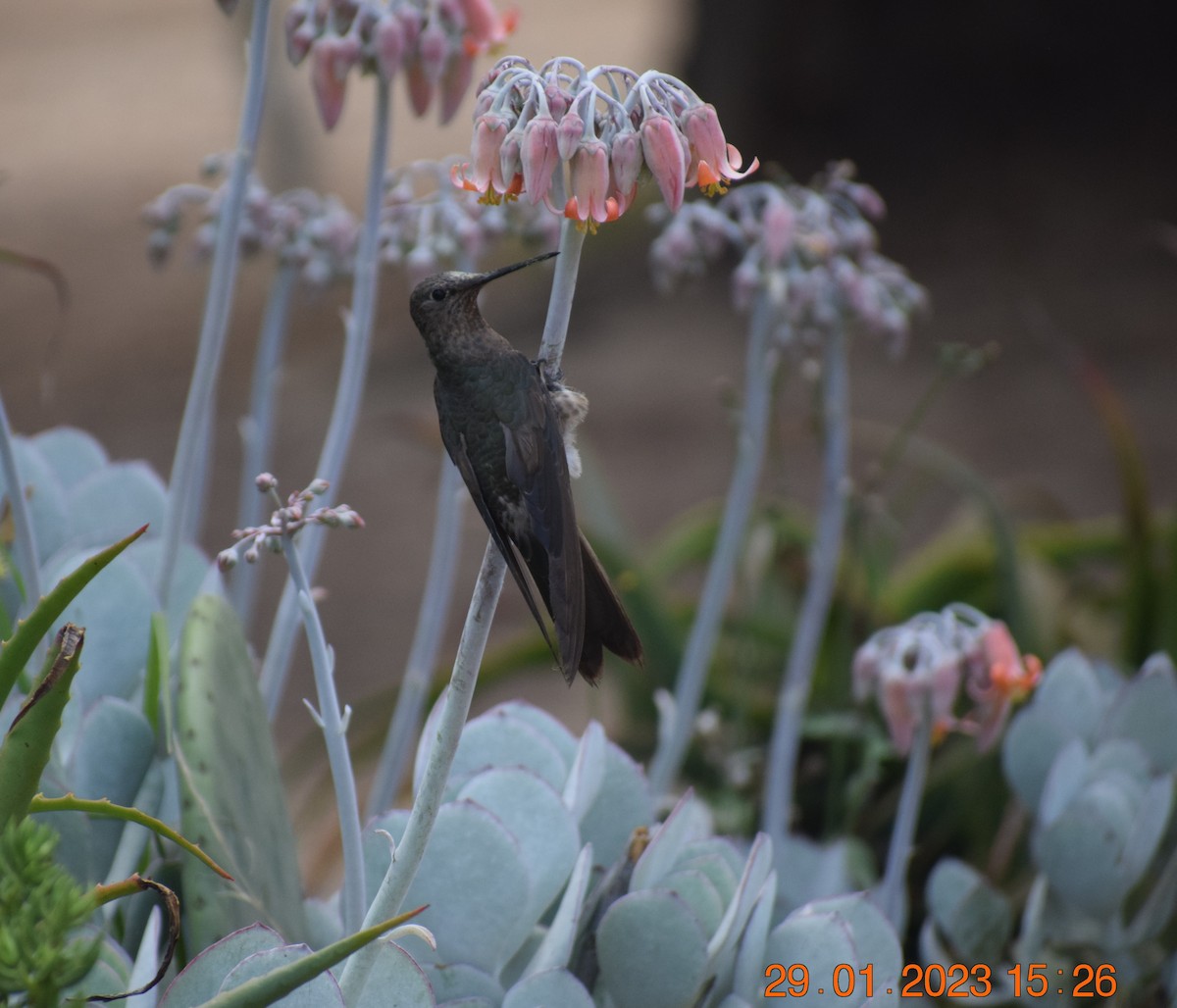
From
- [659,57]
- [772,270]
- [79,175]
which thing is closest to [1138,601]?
[772,270]

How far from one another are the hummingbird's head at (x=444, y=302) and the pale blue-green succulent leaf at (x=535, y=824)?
1.30 ft

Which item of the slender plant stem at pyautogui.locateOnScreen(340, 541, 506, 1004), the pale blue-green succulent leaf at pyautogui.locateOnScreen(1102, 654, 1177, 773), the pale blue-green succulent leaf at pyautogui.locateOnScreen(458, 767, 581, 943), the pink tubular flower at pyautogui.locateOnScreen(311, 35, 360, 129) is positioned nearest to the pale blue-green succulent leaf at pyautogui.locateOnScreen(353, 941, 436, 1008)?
the slender plant stem at pyautogui.locateOnScreen(340, 541, 506, 1004)

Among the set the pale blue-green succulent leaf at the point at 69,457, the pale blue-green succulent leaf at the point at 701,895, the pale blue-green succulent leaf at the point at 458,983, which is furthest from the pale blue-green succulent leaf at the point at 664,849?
the pale blue-green succulent leaf at the point at 69,457

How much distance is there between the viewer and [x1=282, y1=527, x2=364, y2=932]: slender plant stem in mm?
822

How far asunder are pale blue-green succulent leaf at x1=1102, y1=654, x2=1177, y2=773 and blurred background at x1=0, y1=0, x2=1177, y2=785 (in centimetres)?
148

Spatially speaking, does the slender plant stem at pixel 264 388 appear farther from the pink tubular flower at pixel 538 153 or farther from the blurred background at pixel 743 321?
the blurred background at pixel 743 321

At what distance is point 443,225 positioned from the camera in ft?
4.35

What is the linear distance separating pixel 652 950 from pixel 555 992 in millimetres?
99

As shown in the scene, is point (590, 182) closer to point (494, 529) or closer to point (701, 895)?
point (494, 529)

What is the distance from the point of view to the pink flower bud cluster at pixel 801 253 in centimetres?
132

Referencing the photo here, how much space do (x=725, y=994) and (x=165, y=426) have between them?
4228 mm

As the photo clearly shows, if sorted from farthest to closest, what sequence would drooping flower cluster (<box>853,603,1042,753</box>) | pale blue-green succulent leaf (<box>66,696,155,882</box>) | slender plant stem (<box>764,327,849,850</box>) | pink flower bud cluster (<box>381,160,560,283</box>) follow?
slender plant stem (<box>764,327,849,850</box>) → pink flower bud cluster (<box>381,160,560,283</box>) → drooping flower cluster (<box>853,603,1042,753</box>) → pale blue-green succulent leaf (<box>66,696,155,882</box>)

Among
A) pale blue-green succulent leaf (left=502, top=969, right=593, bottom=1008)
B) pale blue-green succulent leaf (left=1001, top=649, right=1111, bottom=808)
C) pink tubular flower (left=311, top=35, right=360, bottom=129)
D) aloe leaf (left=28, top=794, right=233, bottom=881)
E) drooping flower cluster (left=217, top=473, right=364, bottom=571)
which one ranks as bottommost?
pale blue-green succulent leaf (left=502, top=969, right=593, bottom=1008)

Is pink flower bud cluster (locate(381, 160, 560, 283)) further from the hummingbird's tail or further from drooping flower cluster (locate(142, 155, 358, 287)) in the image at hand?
the hummingbird's tail
